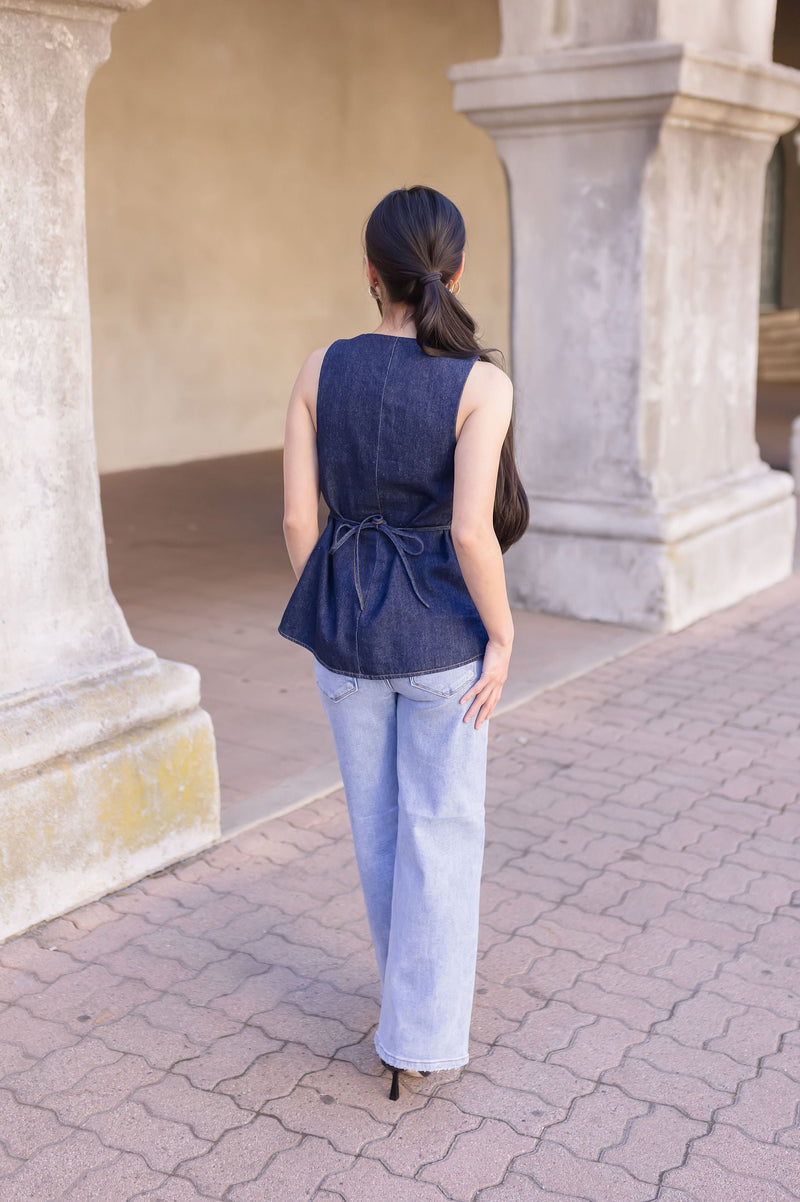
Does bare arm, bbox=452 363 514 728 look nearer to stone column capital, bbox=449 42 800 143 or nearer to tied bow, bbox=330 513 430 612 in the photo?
tied bow, bbox=330 513 430 612

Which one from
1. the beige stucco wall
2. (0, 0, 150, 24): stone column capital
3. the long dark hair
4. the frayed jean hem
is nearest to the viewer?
the long dark hair

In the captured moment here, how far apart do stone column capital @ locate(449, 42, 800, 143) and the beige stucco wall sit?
496 cm

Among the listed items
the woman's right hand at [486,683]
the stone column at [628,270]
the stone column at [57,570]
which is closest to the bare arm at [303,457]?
the woman's right hand at [486,683]

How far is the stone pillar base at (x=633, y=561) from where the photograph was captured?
20.4 feet

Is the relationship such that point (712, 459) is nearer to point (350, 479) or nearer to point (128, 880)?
point (128, 880)

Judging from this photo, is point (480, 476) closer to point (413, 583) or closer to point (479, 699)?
point (413, 583)

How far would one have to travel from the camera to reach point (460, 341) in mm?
2404

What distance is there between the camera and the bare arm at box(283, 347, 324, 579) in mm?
→ 2521

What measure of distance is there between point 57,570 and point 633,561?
341 cm

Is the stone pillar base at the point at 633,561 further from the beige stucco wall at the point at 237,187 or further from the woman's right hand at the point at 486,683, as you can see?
the beige stucco wall at the point at 237,187

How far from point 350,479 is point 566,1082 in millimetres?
1359

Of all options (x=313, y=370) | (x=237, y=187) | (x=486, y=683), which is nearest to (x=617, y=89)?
(x=313, y=370)

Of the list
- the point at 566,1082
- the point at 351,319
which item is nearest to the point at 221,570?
the point at 566,1082

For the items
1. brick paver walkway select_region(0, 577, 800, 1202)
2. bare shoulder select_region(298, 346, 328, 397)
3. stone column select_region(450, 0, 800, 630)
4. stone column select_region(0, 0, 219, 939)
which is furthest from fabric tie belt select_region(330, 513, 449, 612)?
stone column select_region(450, 0, 800, 630)
